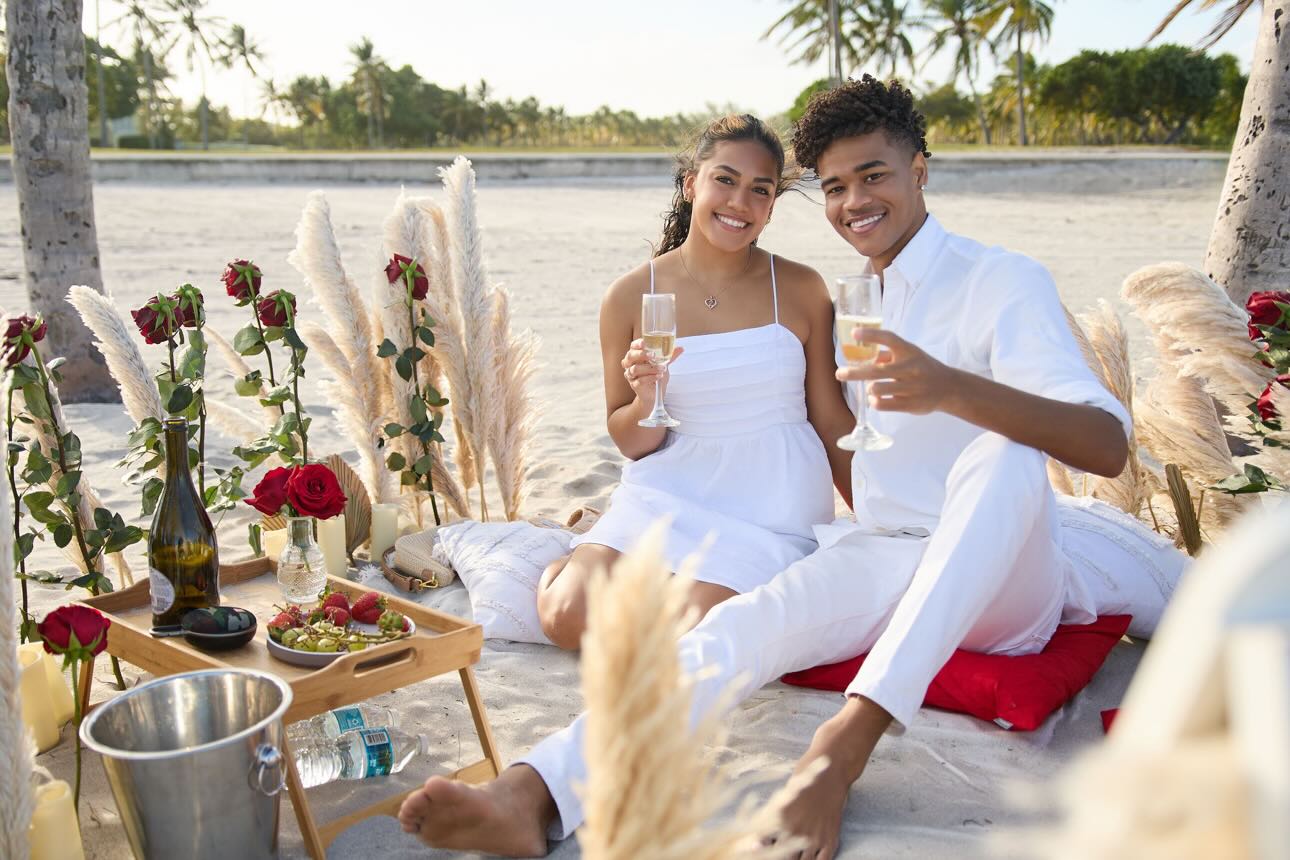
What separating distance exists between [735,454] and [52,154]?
4.28 meters

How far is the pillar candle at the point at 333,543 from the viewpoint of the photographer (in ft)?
13.8

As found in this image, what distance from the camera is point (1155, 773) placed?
1.88ft

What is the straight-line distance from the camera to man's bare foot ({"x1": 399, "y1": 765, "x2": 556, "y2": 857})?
2.36m

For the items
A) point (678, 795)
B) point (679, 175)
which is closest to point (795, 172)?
point (679, 175)

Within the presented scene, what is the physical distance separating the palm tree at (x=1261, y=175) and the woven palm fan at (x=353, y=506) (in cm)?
382

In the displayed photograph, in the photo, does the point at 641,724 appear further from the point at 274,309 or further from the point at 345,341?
the point at 345,341

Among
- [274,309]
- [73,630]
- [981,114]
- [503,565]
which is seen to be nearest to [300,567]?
[73,630]

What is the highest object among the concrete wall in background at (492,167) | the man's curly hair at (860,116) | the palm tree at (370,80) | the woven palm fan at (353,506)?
the palm tree at (370,80)

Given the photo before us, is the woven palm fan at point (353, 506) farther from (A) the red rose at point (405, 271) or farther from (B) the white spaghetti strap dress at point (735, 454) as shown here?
(B) the white spaghetti strap dress at point (735, 454)

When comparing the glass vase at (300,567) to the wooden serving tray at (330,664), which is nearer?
the wooden serving tray at (330,664)

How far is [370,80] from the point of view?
54.3 m

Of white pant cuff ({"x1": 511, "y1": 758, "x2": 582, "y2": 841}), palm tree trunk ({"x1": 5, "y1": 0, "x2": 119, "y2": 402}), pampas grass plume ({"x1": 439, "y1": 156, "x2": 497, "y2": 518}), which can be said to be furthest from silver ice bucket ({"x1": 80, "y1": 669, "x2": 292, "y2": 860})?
palm tree trunk ({"x1": 5, "y1": 0, "x2": 119, "y2": 402})

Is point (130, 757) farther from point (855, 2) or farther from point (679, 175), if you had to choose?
point (855, 2)

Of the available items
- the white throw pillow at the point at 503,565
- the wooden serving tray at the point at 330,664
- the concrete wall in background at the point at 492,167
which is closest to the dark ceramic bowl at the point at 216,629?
the wooden serving tray at the point at 330,664
